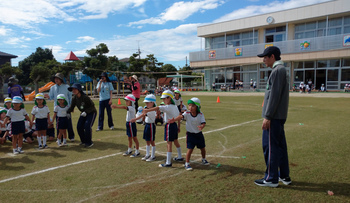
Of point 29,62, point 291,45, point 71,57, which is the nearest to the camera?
point 291,45

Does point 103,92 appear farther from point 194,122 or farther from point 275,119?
point 275,119

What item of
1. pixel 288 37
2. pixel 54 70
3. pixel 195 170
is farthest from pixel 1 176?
pixel 288 37

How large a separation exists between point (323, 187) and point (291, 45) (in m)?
34.1

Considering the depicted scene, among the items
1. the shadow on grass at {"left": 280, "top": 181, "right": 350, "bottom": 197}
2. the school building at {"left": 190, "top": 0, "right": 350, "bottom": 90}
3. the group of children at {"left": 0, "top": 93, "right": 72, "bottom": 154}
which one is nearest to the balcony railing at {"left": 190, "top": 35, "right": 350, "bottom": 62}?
the school building at {"left": 190, "top": 0, "right": 350, "bottom": 90}

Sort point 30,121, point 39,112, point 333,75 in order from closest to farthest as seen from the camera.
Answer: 1. point 39,112
2. point 30,121
3. point 333,75

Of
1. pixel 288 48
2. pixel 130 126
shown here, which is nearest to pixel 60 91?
pixel 130 126

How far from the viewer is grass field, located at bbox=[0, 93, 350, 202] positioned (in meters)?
3.92

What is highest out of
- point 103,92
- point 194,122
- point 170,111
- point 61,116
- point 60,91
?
point 60,91

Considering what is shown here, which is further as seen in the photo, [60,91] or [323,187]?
[60,91]

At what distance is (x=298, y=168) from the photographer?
496 centimetres

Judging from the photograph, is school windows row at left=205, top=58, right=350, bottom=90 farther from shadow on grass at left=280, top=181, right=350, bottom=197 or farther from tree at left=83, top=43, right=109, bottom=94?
shadow on grass at left=280, top=181, right=350, bottom=197

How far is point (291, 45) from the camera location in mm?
33781

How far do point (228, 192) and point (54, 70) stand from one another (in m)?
38.6

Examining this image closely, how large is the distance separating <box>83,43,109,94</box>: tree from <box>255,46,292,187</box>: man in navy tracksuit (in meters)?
34.5
